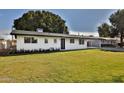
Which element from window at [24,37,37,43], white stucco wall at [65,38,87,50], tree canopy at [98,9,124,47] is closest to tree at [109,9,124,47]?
tree canopy at [98,9,124,47]

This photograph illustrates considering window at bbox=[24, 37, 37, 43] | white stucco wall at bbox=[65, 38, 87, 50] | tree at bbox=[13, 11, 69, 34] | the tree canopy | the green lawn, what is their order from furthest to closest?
white stucco wall at bbox=[65, 38, 87, 50]
window at bbox=[24, 37, 37, 43]
the tree canopy
tree at bbox=[13, 11, 69, 34]
the green lawn

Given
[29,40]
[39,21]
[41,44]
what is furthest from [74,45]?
[39,21]

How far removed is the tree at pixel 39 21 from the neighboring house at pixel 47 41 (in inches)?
45.9

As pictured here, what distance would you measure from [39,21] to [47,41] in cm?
498

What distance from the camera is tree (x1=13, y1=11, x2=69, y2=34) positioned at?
967 cm

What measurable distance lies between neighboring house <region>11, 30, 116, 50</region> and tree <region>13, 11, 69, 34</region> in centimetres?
117

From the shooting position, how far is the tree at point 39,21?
9.67m

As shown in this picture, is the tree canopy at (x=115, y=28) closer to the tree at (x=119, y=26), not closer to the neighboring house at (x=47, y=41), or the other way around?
the tree at (x=119, y=26)

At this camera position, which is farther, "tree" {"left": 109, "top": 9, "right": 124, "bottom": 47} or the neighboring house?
the neighboring house

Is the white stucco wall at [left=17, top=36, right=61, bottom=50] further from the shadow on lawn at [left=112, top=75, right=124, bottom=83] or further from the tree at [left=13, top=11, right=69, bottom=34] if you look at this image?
the shadow on lawn at [left=112, top=75, right=124, bottom=83]
